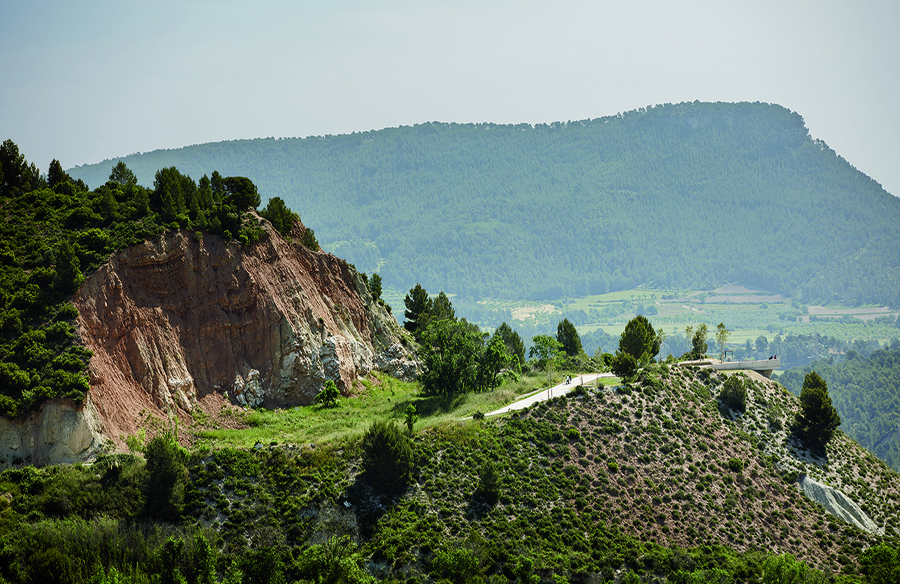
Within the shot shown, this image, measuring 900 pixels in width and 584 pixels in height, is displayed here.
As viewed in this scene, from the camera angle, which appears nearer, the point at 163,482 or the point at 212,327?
the point at 163,482

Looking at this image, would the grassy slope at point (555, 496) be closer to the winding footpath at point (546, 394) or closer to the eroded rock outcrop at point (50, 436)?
the eroded rock outcrop at point (50, 436)

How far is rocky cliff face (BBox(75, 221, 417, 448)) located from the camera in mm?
43344

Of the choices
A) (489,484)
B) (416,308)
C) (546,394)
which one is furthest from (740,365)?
(489,484)

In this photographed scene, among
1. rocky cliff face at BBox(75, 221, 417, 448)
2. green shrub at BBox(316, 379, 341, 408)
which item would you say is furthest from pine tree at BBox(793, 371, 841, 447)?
green shrub at BBox(316, 379, 341, 408)

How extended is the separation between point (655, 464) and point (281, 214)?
4182 cm

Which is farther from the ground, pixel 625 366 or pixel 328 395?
pixel 328 395

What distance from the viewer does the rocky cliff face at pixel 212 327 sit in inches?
1706

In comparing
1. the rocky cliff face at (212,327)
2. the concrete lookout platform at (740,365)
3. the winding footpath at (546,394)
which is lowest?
the concrete lookout platform at (740,365)

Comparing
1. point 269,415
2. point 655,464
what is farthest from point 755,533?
point 269,415

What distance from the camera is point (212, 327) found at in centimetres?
5069

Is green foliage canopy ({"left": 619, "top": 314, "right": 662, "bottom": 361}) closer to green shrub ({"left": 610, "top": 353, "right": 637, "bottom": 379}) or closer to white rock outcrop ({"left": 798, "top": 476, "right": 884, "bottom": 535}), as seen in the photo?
green shrub ({"left": 610, "top": 353, "right": 637, "bottom": 379})

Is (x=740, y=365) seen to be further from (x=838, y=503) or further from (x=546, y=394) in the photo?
(x=546, y=394)

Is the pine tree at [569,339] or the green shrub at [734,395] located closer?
the green shrub at [734,395]

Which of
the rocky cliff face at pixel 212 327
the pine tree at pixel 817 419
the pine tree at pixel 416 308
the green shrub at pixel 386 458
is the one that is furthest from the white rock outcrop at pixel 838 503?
the pine tree at pixel 416 308
